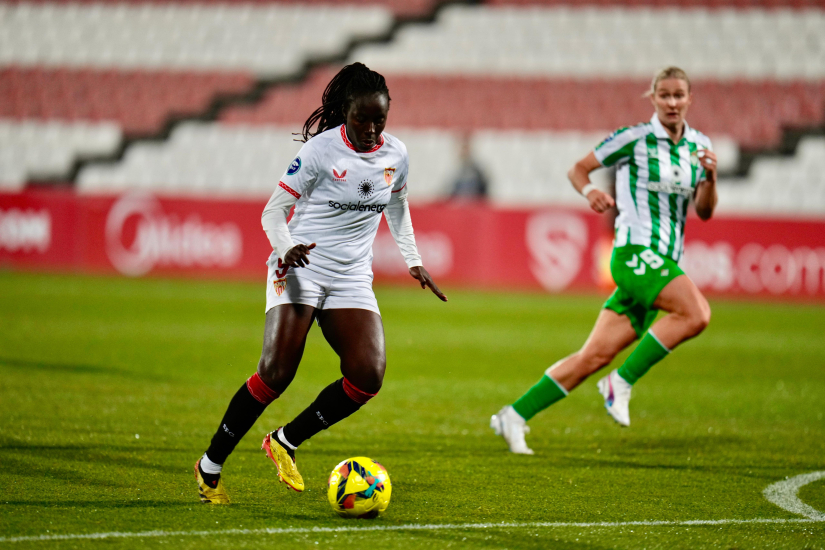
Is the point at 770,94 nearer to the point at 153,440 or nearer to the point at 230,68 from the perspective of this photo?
the point at 230,68

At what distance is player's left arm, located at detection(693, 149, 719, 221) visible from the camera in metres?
5.77

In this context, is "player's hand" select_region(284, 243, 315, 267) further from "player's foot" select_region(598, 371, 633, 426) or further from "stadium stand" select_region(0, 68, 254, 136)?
"stadium stand" select_region(0, 68, 254, 136)

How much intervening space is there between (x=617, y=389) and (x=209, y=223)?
1191 centimetres

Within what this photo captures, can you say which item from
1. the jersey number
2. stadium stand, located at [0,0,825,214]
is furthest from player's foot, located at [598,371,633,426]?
stadium stand, located at [0,0,825,214]

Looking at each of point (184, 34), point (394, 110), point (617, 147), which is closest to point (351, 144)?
point (617, 147)

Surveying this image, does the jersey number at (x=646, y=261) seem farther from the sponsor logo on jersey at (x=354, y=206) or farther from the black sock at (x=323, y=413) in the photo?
the black sock at (x=323, y=413)

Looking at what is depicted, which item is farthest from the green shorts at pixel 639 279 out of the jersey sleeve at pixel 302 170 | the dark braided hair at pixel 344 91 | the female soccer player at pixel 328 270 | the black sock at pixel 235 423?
the black sock at pixel 235 423

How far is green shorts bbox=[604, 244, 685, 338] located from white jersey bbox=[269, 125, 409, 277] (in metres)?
1.73

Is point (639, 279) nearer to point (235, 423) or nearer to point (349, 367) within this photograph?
point (349, 367)

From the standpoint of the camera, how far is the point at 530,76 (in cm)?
2198

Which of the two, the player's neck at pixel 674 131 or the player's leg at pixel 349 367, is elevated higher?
the player's neck at pixel 674 131

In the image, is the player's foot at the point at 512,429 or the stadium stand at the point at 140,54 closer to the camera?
the player's foot at the point at 512,429

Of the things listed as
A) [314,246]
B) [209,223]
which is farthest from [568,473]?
[209,223]

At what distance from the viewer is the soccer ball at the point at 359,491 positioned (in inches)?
171
